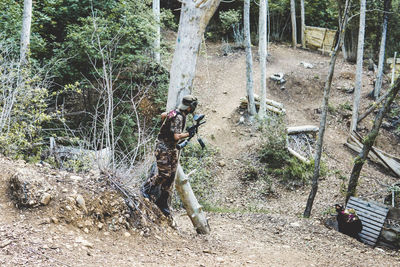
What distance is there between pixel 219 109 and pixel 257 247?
12.3 metres

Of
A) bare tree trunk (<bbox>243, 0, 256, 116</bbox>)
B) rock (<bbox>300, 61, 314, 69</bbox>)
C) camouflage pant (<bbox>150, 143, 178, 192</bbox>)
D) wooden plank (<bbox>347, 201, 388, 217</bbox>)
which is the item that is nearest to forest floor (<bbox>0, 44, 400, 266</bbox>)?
camouflage pant (<bbox>150, 143, 178, 192</bbox>)

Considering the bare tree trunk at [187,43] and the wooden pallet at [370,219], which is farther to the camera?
the wooden pallet at [370,219]

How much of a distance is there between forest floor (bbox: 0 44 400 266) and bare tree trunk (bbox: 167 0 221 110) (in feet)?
2.77

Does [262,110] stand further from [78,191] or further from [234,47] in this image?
[78,191]

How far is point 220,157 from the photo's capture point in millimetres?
14391

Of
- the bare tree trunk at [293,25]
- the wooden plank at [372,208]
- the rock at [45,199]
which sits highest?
the bare tree trunk at [293,25]

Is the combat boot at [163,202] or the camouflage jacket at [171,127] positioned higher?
the camouflage jacket at [171,127]

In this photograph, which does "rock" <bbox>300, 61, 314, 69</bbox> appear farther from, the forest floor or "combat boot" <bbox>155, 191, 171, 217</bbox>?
"combat boot" <bbox>155, 191, 171, 217</bbox>

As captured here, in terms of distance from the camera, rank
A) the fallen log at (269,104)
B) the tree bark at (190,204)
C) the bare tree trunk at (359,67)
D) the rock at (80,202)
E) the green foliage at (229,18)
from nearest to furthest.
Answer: the rock at (80,202) < the tree bark at (190,204) < the bare tree trunk at (359,67) < the fallen log at (269,104) < the green foliage at (229,18)

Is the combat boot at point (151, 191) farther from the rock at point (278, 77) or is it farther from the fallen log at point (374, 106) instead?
the rock at point (278, 77)

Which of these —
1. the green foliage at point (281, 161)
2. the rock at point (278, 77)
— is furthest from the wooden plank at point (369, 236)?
the rock at point (278, 77)

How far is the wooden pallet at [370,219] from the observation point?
850 cm

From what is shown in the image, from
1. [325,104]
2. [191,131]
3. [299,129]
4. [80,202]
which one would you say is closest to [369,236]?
[325,104]

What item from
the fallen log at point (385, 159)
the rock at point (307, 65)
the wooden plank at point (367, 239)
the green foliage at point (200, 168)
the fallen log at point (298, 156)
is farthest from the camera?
the rock at point (307, 65)
